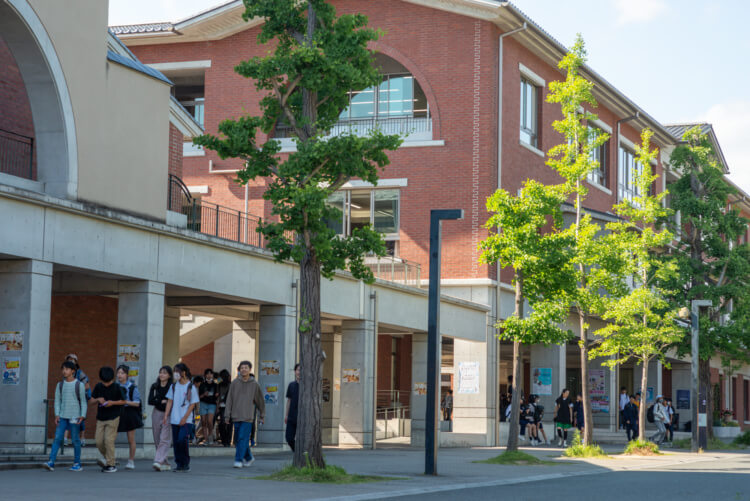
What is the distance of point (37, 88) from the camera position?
18.6 metres

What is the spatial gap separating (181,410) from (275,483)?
2.31 meters

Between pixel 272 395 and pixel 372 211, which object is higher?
pixel 372 211

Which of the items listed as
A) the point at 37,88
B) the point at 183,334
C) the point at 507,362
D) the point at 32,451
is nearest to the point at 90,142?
the point at 37,88

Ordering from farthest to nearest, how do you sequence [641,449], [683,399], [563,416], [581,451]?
1. [683,399]
2. [563,416]
3. [641,449]
4. [581,451]

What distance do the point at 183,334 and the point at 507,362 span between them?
24349mm

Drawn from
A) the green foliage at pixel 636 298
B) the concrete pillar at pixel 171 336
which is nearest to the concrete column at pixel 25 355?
the concrete pillar at pixel 171 336

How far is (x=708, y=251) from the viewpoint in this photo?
36500 millimetres

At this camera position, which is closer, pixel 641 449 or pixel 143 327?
pixel 143 327

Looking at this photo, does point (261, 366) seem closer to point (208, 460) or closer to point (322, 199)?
point (208, 460)

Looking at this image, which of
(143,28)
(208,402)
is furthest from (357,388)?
(143,28)

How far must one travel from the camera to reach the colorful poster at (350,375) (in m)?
27.2

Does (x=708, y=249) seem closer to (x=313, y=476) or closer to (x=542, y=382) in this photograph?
(x=542, y=382)

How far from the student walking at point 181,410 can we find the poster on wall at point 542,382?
72.0 feet

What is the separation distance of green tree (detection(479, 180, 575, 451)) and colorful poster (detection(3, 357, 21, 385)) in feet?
34.5
